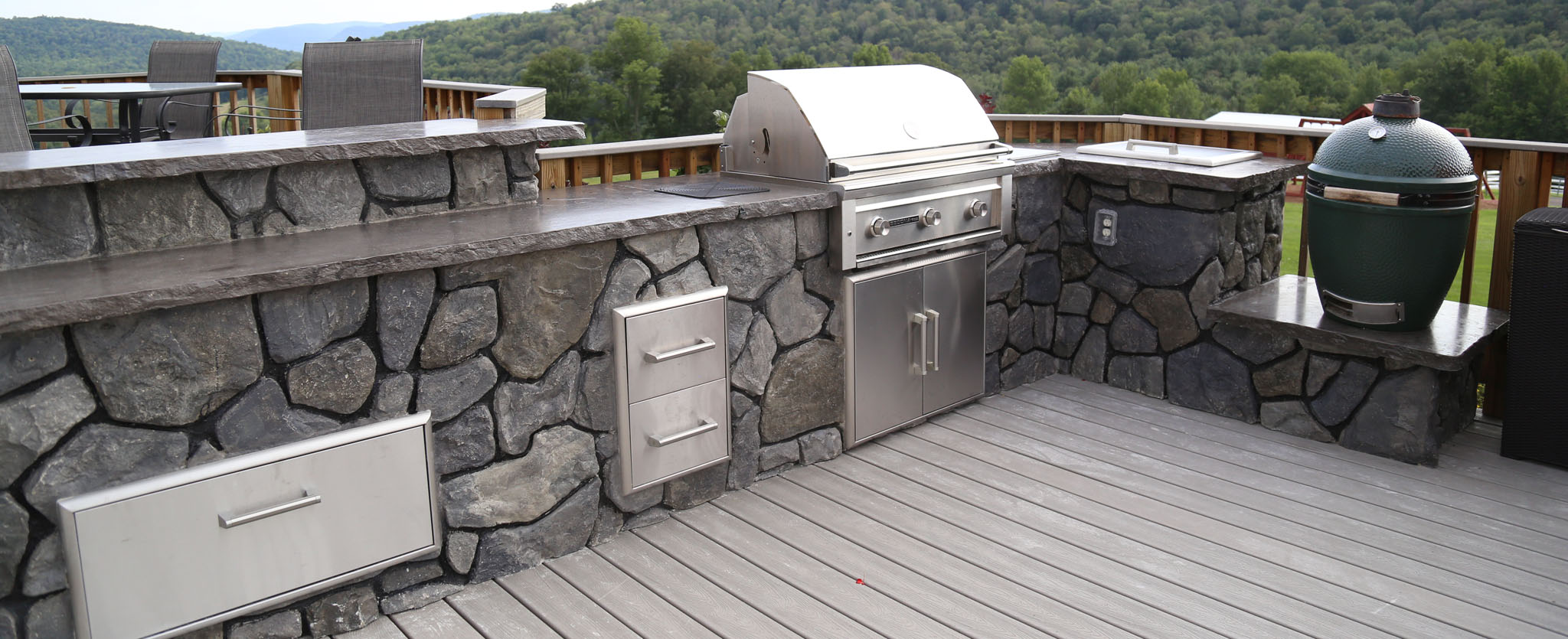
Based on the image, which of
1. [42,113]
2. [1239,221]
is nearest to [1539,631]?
[1239,221]

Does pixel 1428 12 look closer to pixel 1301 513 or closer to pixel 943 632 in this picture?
pixel 1301 513

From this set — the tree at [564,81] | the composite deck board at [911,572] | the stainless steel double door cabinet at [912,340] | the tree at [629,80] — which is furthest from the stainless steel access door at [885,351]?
the tree at [564,81]

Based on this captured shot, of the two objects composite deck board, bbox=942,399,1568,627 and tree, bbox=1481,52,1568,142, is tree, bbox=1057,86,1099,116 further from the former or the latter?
composite deck board, bbox=942,399,1568,627

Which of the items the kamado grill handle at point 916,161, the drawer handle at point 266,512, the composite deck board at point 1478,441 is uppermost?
the kamado grill handle at point 916,161

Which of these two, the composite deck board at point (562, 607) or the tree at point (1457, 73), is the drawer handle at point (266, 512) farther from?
the tree at point (1457, 73)

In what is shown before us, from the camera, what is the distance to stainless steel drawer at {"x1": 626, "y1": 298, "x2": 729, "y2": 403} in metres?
2.97

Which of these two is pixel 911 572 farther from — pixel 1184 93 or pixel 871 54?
pixel 1184 93

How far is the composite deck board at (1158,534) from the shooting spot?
2625mm

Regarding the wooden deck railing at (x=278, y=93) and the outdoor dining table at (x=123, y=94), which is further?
the wooden deck railing at (x=278, y=93)

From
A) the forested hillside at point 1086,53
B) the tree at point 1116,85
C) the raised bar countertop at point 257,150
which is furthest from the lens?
the tree at point 1116,85

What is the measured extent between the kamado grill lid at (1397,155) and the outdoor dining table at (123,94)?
4.39 meters

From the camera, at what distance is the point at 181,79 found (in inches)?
227

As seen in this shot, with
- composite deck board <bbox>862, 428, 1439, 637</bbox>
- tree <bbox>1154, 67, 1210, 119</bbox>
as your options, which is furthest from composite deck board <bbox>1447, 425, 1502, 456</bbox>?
tree <bbox>1154, 67, 1210, 119</bbox>

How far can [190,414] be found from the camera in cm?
226
